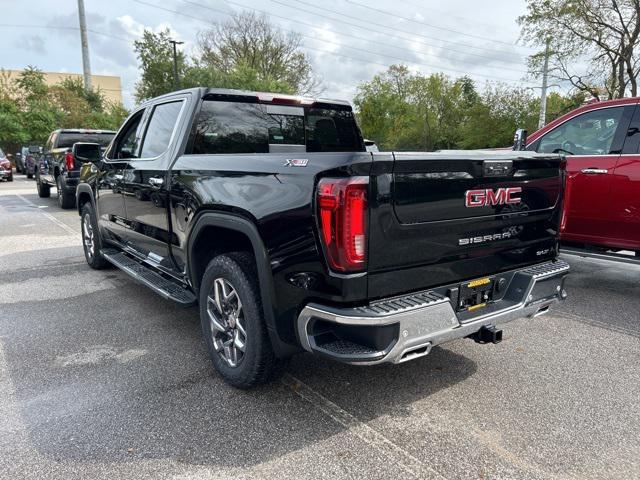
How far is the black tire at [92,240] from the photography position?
19.3 ft

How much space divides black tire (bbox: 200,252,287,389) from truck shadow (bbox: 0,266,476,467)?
15cm

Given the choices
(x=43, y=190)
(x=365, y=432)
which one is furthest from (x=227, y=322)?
(x=43, y=190)

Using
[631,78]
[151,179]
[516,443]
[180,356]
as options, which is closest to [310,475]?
[516,443]

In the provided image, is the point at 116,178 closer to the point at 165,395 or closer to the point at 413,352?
the point at 165,395

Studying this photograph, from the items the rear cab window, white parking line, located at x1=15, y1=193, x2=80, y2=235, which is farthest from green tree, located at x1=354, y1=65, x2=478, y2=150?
the rear cab window

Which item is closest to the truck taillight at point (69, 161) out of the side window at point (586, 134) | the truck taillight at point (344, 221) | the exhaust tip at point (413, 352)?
the side window at point (586, 134)

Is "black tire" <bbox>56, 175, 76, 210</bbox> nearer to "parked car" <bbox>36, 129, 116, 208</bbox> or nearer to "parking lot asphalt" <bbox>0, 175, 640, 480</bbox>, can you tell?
"parked car" <bbox>36, 129, 116, 208</bbox>

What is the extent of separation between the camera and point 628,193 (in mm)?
4973

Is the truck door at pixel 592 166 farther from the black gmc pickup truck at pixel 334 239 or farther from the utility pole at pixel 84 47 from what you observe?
the utility pole at pixel 84 47

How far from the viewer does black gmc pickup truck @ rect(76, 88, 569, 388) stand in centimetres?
236

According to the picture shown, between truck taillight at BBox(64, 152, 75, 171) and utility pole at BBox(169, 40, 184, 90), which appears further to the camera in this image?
utility pole at BBox(169, 40, 184, 90)

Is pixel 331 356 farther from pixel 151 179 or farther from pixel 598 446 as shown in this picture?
pixel 151 179

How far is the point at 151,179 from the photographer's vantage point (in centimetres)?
399

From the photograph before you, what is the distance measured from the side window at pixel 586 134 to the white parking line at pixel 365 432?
167 inches
